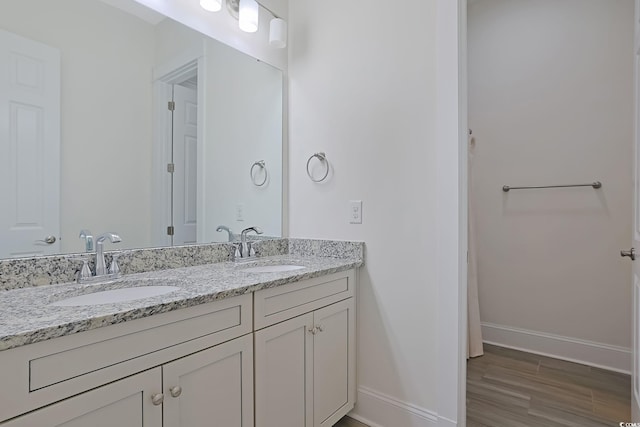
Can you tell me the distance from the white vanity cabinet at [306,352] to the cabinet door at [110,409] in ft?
1.26

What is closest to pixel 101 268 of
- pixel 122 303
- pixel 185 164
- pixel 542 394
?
pixel 122 303

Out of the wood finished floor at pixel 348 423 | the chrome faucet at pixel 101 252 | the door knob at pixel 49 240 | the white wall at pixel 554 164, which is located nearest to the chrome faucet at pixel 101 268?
the chrome faucet at pixel 101 252

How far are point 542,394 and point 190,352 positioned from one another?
6.91 ft

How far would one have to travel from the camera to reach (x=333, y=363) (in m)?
1.62

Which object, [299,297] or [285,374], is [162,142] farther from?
[285,374]

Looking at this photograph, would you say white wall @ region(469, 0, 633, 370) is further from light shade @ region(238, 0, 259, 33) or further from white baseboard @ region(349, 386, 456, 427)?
light shade @ region(238, 0, 259, 33)

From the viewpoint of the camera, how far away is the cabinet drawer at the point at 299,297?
125 cm

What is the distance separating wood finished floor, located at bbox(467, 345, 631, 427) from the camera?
1.77 metres

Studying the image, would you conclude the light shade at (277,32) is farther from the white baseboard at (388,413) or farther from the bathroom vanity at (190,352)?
the white baseboard at (388,413)

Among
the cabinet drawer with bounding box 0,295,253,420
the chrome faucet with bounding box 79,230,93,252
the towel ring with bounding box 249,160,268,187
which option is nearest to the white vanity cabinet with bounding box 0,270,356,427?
the cabinet drawer with bounding box 0,295,253,420

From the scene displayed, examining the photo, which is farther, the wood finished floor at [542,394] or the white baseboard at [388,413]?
the wood finished floor at [542,394]

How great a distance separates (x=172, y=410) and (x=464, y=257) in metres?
1.31

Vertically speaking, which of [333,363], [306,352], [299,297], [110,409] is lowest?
[333,363]

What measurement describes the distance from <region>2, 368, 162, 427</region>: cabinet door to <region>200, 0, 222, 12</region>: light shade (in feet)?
5.37
